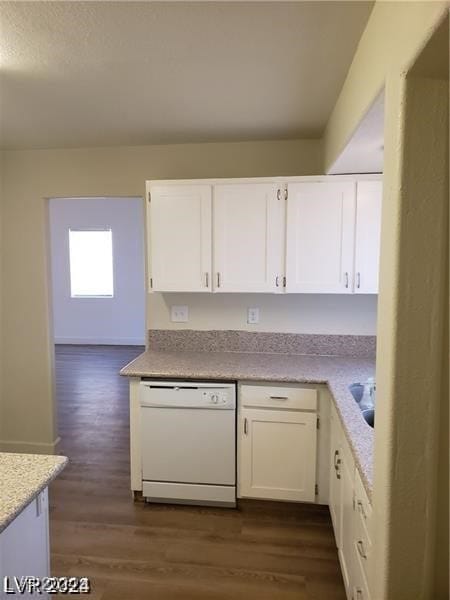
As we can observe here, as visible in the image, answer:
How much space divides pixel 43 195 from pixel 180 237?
1.29 m

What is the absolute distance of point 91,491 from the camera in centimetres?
295

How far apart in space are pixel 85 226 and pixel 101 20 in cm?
628

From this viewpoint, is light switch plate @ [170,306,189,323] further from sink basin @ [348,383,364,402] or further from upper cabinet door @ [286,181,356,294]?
sink basin @ [348,383,364,402]

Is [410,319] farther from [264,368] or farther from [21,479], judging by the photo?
[264,368]

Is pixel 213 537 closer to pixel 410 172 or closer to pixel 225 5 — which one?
pixel 410 172

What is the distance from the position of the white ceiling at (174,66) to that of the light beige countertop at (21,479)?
158 centimetres

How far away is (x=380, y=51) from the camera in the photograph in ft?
4.45

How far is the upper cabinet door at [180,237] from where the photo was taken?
285 cm

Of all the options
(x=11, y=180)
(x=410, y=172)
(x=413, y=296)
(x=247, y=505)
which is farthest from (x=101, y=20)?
(x=247, y=505)

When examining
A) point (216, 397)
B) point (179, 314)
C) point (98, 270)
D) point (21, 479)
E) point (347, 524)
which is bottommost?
point (347, 524)

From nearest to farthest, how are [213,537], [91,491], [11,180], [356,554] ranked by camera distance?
1. [356,554]
2. [213,537]
3. [91,491]
4. [11,180]

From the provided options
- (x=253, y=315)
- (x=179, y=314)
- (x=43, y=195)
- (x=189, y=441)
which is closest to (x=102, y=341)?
(x=43, y=195)

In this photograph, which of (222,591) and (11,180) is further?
(11,180)

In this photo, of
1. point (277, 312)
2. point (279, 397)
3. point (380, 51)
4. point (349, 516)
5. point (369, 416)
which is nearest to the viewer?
point (380, 51)
